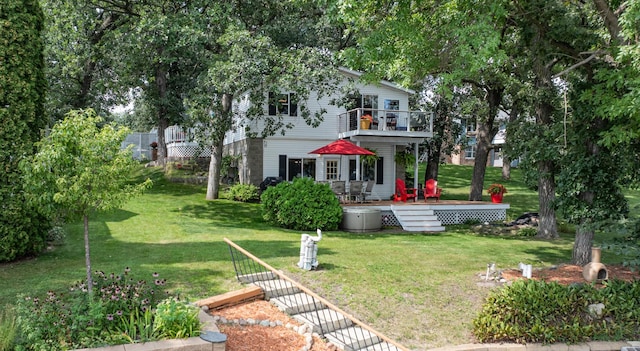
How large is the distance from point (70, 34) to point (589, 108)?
16.5 m

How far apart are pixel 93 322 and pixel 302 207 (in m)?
10.3

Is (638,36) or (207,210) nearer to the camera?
(638,36)

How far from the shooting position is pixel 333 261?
10.3 m

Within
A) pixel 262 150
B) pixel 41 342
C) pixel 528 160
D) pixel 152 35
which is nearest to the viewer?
pixel 41 342

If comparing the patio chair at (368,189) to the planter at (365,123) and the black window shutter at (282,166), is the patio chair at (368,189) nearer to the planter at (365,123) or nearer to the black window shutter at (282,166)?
the planter at (365,123)

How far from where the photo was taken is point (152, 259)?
32.1 feet

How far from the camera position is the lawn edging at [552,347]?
648 cm

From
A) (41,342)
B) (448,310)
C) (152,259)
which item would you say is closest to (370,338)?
(448,310)

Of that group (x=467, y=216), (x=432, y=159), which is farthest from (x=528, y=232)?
(x=432, y=159)

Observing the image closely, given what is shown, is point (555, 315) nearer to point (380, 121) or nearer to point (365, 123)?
point (365, 123)

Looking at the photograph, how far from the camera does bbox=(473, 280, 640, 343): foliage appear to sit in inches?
269

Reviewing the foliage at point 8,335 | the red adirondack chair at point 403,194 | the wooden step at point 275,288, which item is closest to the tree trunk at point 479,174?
the red adirondack chair at point 403,194

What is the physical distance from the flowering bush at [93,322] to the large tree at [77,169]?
1.88ft

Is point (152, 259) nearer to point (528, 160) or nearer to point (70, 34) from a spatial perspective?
point (528, 160)
